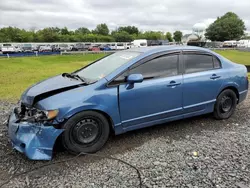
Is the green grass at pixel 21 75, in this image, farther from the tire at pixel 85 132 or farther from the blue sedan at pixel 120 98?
the tire at pixel 85 132

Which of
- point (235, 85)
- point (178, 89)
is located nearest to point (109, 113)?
point (178, 89)

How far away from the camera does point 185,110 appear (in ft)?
14.2

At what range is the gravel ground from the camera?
2895 mm

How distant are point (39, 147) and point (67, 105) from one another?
0.67m

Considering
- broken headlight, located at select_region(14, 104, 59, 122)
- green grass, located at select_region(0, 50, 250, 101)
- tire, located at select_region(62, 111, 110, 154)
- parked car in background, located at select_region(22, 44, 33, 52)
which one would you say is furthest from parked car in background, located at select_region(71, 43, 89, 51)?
tire, located at select_region(62, 111, 110, 154)

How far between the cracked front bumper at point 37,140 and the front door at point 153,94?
1111 millimetres

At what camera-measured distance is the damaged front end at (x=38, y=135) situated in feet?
10.4

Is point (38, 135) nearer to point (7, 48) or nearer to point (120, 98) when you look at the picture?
point (120, 98)

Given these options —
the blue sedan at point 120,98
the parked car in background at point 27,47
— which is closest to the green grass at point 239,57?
the blue sedan at point 120,98

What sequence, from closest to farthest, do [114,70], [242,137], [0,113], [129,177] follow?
[129,177], [114,70], [242,137], [0,113]

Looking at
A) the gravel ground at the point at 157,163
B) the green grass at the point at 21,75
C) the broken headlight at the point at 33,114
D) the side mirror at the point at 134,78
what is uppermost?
the side mirror at the point at 134,78

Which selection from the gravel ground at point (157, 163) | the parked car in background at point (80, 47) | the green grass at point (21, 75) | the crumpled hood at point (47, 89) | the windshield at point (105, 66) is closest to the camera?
the gravel ground at point (157, 163)

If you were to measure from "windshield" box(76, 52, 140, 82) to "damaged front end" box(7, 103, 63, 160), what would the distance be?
0.97 meters

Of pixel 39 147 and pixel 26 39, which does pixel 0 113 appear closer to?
pixel 39 147
